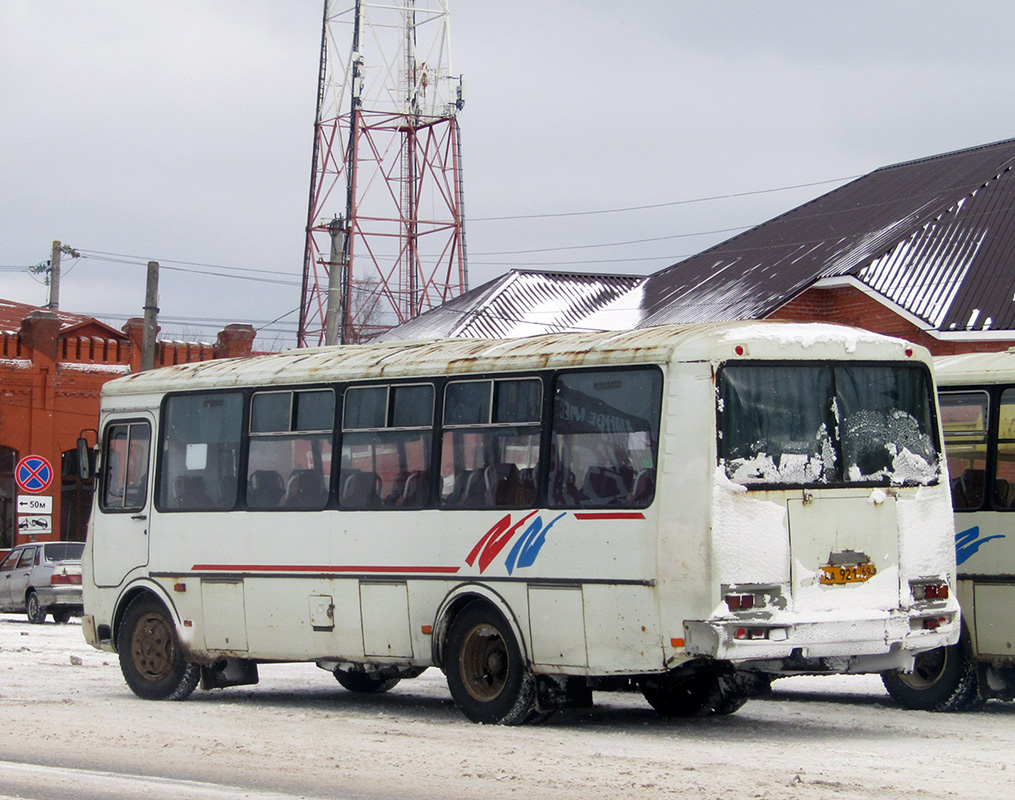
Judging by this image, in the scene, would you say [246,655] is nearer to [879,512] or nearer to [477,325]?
[879,512]

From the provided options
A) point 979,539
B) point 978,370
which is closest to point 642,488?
point 979,539

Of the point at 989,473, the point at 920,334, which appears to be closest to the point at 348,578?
the point at 989,473

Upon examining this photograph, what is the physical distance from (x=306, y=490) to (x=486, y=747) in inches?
139

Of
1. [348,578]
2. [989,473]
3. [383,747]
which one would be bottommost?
[383,747]

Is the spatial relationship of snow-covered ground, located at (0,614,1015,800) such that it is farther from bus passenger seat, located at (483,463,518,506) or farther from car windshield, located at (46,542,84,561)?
car windshield, located at (46,542,84,561)

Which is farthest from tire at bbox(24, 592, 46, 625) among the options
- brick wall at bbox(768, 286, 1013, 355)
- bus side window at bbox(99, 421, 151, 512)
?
brick wall at bbox(768, 286, 1013, 355)

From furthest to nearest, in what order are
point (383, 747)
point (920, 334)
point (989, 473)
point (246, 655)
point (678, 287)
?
point (678, 287), point (920, 334), point (246, 655), point (989, 473), point (383, 747)

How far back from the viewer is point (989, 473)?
43.3 ft

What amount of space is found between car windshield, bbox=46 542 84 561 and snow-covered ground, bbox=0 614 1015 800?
13729 millimetres

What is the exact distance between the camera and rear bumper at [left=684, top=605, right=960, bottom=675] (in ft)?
35.4

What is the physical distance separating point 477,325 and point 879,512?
27.3 meters

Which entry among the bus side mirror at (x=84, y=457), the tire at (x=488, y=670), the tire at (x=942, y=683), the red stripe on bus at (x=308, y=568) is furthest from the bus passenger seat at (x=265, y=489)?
the tire at (x=942, y=683)

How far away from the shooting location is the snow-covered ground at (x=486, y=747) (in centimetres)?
926

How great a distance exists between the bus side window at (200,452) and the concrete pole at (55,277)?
3763 cm
